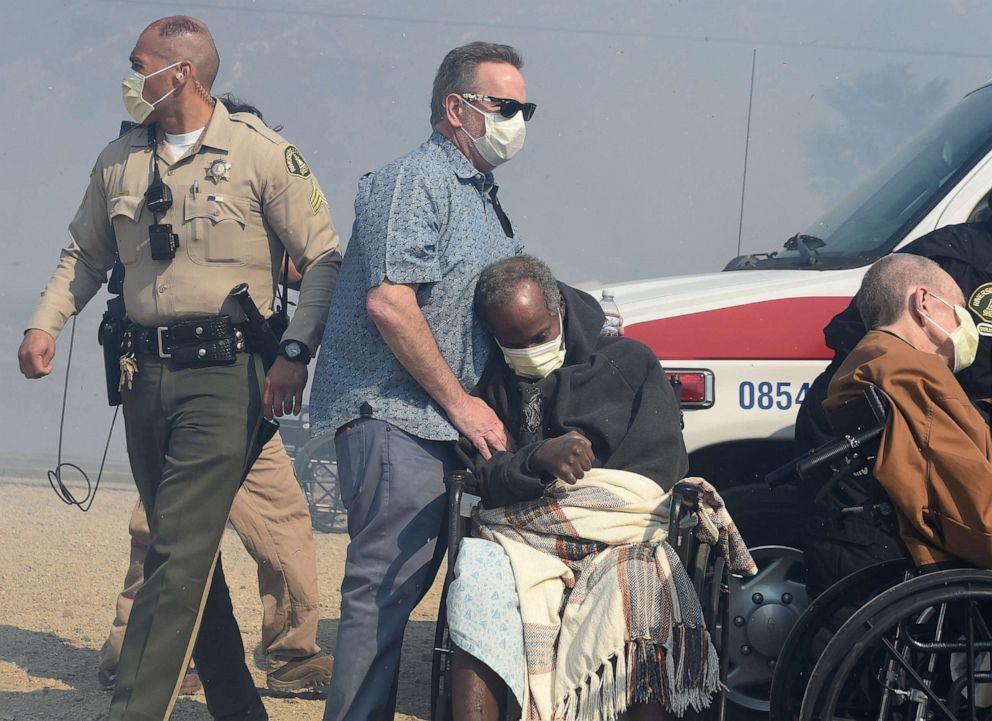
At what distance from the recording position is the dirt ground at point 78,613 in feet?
15.0

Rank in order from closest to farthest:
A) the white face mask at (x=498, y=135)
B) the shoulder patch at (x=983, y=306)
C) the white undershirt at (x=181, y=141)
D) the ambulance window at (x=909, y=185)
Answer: the white face mask at (x=498, y=135)
the shoulder patch at (x=983, y=306)
the white undershirt at (x=181, y=141)
the ambulance window at (x=909, y=185)

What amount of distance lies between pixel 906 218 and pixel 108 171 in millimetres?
2670

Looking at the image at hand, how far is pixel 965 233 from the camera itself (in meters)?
3.78

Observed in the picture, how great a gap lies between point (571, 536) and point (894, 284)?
3.77ft

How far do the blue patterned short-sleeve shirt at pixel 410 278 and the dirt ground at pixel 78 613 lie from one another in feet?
5.10

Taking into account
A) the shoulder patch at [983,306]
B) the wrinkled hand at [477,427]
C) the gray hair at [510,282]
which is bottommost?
the wrinkled hand at [477,427]

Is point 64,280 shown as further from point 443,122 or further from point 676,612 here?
point 676,612

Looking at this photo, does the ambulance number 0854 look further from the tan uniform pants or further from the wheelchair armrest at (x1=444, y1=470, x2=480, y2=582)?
the tan uniform pants

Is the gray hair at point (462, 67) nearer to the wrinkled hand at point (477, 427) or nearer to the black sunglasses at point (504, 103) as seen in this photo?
the black sunglasses at point (504, 103)

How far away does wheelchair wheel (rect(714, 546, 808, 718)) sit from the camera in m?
3.83

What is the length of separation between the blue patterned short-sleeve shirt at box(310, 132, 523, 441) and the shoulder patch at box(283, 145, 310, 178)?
0.58m

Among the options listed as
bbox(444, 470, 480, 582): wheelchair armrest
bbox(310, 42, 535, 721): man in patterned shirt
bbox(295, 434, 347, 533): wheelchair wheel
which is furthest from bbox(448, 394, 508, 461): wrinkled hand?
bbox(295, 434, 347, 533): wheelchair wheel

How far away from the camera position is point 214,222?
3.84 meters

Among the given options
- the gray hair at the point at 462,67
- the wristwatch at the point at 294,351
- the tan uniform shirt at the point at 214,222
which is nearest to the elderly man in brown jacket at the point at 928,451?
the gray hair at the point at 462,67
